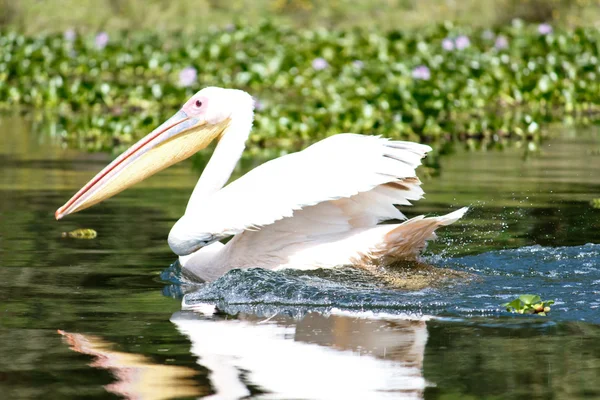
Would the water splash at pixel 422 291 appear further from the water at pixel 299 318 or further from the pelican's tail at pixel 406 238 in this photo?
the pelican's tail at pixel 406 238

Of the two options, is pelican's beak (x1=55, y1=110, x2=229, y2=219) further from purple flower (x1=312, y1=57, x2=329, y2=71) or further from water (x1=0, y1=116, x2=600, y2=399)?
purple flower (x1=312, y1=57, x2=329, y2=71)

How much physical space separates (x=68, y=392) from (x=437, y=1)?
19.1 m

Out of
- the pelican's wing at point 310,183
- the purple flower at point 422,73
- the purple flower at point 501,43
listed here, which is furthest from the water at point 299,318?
the purple flower at point 501,43

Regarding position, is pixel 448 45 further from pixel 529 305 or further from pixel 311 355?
pixel 311 355

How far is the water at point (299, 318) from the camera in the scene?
13.6 feet

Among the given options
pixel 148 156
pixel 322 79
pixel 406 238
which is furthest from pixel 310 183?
pixel 322 79

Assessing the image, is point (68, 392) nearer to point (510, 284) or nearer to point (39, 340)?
point (39, 340)

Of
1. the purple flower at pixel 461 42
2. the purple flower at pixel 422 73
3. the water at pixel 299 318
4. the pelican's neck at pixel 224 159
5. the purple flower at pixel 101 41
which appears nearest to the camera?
the water at pixel 299 318

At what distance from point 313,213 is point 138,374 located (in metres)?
2.08

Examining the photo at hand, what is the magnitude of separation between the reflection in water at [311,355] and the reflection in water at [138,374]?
0.34 feet

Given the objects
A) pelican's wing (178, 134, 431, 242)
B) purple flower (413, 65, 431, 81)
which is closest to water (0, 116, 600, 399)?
pelican's wing (178, 134, 431, 242)

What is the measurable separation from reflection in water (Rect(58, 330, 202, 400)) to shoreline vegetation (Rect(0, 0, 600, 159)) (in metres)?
7.17

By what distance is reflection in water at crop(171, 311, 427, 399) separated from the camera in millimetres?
4059

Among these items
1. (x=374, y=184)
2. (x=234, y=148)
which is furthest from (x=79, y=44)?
(x=374, y=184)
